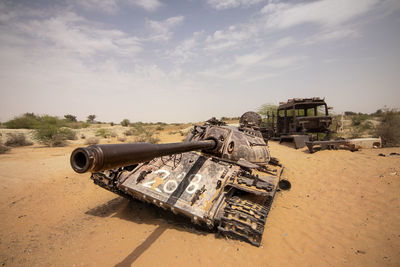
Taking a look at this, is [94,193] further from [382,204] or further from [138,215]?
[382,204]

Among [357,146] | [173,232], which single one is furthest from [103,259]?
[357,146]

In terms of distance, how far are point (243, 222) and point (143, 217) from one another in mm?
2774

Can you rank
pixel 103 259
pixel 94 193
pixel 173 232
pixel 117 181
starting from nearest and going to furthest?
pixel 103 259, pixel 173 232, pixel 117 181, pixel 94 193

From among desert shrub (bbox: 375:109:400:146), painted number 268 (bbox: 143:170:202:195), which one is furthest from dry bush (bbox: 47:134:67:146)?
desert shrub (bbox: 375:109:400:146)

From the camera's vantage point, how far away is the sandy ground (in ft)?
11.4

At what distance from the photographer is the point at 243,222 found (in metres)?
3.54

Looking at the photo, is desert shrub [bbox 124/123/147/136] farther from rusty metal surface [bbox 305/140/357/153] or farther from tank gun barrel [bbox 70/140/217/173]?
tank gun barrel [bbox 70/140/217/173]

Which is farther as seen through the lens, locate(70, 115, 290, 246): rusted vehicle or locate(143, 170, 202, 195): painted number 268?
locate(143, 170, 202, 195): painted number 268

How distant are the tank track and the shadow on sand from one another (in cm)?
77

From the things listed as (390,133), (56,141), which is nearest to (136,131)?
(56,141)

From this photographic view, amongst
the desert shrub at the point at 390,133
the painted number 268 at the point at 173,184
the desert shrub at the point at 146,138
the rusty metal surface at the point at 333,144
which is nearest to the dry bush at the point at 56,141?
the desert shrub at the point at 146,138

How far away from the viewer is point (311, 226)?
4.52 metres

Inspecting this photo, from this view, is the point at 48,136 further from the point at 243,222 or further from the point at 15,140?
the point at 243,222

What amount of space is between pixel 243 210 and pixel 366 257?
232cm
